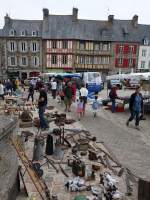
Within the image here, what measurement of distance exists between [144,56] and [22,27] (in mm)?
21622

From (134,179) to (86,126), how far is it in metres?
5.62

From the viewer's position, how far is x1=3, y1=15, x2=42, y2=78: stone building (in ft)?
146

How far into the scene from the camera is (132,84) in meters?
32.5

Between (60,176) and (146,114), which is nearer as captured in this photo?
(60,176)

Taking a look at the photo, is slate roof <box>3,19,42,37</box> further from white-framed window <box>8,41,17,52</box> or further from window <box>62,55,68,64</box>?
window <box>62,55,68,64</box>

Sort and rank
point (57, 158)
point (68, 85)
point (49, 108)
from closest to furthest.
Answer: point (57, 158) → point (68, 85) → point (49, 108)

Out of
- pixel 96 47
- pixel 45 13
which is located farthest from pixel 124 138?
pixel 45 13

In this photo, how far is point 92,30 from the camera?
4644cm

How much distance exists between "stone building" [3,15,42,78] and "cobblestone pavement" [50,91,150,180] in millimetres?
31158

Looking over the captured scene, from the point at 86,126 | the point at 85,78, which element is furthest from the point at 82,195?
the point at 85,78

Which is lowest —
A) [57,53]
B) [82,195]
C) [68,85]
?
[82,195]

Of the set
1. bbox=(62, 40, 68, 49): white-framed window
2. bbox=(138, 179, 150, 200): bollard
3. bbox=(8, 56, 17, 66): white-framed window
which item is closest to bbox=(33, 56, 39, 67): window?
bbox=(8, 56, 17, 66): white-framed window

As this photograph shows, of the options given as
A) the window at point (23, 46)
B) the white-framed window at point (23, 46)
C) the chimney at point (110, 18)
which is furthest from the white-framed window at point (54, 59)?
the chimney at point (110, 18)

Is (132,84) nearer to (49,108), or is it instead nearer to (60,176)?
(49,108)
